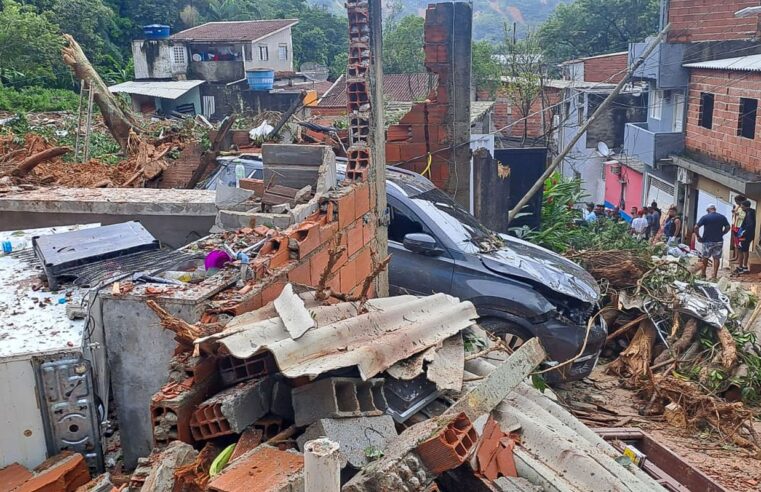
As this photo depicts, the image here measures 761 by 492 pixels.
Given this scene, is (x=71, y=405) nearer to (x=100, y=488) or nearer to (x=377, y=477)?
(x=100, y=488)

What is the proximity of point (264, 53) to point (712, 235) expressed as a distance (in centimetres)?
3236

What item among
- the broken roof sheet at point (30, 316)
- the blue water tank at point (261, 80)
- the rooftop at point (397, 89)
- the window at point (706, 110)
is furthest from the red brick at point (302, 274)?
the blue water tank at point (261, 80)

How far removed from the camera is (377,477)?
2.69m

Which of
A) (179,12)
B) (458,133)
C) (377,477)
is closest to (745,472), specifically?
(377,477)

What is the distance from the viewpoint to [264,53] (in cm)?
4128

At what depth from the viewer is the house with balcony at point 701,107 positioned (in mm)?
18078

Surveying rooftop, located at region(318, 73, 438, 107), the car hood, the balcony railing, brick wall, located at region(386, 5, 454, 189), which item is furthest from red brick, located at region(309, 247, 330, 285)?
rooftop, located at region(318, 73, 438, 107)

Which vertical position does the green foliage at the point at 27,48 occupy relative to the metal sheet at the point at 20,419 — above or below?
above

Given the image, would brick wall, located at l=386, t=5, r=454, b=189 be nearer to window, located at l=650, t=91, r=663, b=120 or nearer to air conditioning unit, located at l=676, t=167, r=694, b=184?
air conditioning unit, located at l=676, t=167, r=694, b=184

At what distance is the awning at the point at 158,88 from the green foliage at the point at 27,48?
2.66 meters

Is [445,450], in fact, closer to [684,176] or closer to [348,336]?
[348,336]

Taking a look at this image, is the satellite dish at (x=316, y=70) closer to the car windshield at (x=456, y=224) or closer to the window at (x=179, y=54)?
the window at (x=179, y=54)

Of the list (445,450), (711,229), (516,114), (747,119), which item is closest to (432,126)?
(711,229)

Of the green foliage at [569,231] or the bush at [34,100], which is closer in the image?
the green foliage at [569,231]
